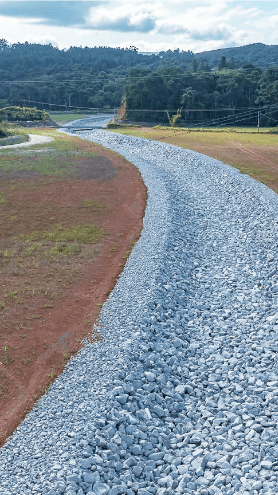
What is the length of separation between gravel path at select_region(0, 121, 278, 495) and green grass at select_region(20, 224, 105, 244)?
12.8 feet

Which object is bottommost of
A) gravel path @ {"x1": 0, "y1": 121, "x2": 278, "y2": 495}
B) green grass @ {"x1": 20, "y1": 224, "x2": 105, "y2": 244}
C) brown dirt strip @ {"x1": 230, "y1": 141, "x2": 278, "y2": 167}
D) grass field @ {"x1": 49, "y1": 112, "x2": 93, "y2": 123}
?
gravel path @ {"x1": 0, "y1": 121, "x2": 278, "y2": 495}

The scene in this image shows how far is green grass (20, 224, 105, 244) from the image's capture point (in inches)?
1149

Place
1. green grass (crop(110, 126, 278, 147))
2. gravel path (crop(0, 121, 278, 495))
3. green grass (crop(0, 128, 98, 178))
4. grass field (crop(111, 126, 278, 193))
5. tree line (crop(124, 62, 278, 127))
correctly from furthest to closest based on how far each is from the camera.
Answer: tree line (crop(124, 62, 278, 127)) → green grass (crop(110, 126, 278, 147)) → green grass (crop(0, 128, 98, 178)) → grass field (crop(111, 126, 278, 193)) → gravel path (crop(0, 121, 278, 495))

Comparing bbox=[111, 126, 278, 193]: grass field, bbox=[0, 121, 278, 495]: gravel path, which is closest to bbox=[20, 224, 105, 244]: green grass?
bbox=[0, 121, 278, 495]: gravel path

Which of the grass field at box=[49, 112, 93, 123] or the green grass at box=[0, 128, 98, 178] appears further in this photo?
the grass field at box=[49, 112, 93, 123]

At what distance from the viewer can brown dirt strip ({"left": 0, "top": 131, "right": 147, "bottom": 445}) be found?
16.0 meters

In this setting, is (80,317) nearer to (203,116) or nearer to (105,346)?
(105,346)

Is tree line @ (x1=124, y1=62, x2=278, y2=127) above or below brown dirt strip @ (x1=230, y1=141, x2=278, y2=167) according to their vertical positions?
above

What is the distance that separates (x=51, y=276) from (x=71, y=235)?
670 centimetres

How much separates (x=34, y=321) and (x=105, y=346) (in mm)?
4076

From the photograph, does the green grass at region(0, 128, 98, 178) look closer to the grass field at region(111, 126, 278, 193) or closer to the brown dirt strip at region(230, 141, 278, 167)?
the grass field at region(111, 126, 278, 193)

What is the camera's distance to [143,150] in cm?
6925

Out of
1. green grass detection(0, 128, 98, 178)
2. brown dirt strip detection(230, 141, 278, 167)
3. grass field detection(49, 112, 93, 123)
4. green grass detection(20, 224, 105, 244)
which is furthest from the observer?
grass field detection(49, 112, 93, 123)

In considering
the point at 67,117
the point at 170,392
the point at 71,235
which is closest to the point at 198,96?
the point at 67,117
